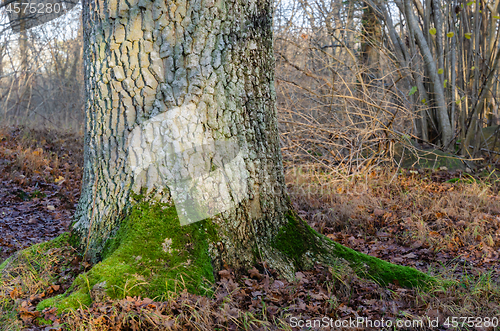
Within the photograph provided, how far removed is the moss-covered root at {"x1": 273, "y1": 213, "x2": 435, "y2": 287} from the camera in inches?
106

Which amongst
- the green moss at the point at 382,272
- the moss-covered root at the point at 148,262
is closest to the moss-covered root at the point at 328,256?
the green moss at the point at 382,272

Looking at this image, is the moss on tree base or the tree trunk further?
the tree trunk

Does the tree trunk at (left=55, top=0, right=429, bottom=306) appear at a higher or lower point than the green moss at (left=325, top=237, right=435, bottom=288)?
higher

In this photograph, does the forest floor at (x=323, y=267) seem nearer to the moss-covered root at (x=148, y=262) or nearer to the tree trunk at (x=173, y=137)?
the moss-covered root at (x=148, y=262)

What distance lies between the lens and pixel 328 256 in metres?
2.80

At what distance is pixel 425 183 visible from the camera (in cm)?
571

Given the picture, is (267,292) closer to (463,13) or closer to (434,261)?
(434,261)

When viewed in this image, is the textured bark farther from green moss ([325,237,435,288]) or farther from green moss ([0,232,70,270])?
green moss ([325,237,435,288])

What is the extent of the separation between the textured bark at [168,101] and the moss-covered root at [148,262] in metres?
0.11

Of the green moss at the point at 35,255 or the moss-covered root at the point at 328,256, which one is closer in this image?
the green moss at the point at 35,255

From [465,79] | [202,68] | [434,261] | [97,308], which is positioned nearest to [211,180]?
[202,68]

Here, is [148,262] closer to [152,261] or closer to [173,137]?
[152,261]

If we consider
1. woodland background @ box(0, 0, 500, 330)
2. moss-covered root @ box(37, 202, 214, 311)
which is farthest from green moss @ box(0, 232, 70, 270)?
moss-covered root @ box(37, 202, 214, 311)

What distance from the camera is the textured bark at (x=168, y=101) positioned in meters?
2.28
